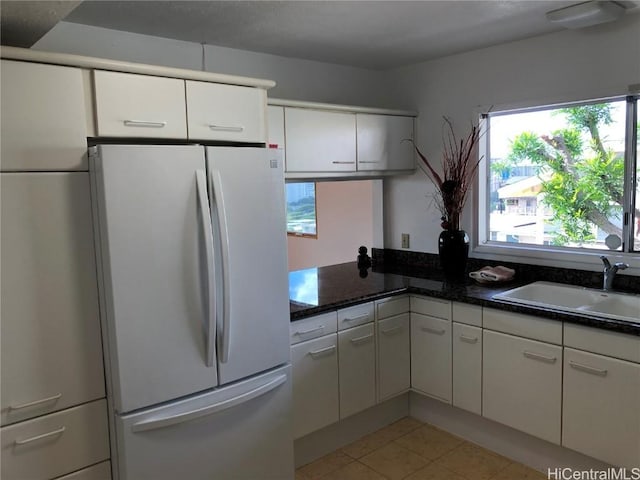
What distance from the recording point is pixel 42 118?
182 centimetres

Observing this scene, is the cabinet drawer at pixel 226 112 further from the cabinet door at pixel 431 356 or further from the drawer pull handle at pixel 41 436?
the cabinet door at pixel 431 356

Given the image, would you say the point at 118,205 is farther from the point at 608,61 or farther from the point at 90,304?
the point at 608,61

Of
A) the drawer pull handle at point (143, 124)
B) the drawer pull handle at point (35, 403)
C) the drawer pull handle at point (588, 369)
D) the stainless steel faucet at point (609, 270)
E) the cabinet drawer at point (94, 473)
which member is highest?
the drawer pull handle at point (143, 124)

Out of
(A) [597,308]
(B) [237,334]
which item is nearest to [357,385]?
(B) [237,334]

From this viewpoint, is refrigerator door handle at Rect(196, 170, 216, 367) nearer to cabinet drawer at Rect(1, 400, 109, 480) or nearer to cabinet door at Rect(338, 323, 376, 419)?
cabinet drawer at Rect(1, 400, 109, 480)

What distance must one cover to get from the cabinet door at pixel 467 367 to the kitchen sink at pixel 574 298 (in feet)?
0.85

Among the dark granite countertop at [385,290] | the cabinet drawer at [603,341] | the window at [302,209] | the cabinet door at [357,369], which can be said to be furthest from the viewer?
the window at [302,209]

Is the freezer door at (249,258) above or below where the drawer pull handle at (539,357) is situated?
above

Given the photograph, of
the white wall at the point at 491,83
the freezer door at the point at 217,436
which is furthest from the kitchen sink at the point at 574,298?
the freezer door at the point at 217,436

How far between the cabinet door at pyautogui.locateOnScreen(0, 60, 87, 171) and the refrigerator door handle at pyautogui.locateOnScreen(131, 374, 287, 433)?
1.00 m

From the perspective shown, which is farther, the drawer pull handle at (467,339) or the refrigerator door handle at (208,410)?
the drawer pull handle at (467,339)

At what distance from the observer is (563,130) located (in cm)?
301

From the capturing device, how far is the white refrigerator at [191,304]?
75.3 inches

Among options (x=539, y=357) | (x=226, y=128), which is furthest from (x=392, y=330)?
(x=226, y=128)
